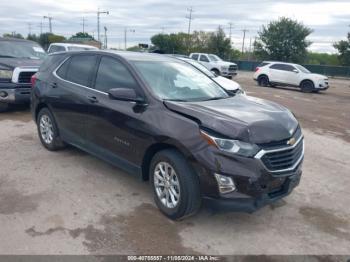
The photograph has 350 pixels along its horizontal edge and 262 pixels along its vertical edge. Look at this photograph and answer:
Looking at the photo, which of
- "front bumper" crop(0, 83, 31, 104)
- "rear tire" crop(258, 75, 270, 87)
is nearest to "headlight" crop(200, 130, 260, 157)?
"front bumper" crop(0, 83, 31, 104)

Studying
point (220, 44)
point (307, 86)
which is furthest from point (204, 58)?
point (220, 44)

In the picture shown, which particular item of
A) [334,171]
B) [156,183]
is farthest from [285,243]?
[334,171]

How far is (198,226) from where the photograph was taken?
3.78m

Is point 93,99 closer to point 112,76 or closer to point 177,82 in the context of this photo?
point 112,76

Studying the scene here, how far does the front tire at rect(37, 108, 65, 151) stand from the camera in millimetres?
Answer: 5751

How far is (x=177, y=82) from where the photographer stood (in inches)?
180

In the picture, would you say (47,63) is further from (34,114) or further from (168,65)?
(168,65)

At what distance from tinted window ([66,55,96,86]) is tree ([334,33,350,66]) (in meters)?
41.9

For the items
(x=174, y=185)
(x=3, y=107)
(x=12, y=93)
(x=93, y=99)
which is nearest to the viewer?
(x=174, y=185)

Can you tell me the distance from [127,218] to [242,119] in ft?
5.37

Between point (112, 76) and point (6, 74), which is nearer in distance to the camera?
point (112, 76)

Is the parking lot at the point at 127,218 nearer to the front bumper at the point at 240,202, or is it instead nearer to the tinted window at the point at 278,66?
the front bumper at the point at 240,202

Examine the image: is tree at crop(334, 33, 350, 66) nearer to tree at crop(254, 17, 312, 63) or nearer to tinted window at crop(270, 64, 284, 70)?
tree at crop(254, 17, 312, 63)

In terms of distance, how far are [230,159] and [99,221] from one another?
1.56 metres
